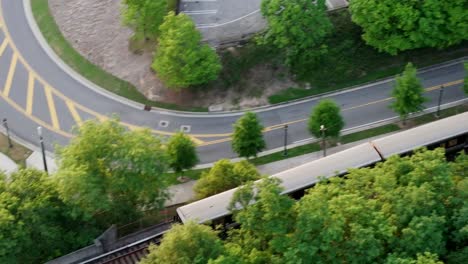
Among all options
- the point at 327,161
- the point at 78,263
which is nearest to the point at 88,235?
the point at 78,263

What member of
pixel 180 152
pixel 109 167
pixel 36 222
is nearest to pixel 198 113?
pixel 180 152

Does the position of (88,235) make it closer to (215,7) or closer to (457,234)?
(457,234)

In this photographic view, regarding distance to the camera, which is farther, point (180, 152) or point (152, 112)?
point (152, 112)

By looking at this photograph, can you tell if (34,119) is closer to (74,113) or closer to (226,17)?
(74,113)

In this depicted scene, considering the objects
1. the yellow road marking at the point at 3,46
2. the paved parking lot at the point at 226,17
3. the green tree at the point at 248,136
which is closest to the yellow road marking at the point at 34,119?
the yellow road marking at the point at 3,46

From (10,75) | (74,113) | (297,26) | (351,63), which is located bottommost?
(351,63)

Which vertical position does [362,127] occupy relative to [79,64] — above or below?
below

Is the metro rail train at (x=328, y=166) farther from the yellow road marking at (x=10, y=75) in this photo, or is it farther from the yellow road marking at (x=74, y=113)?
the yellow road marking at (x=10, y=75)
